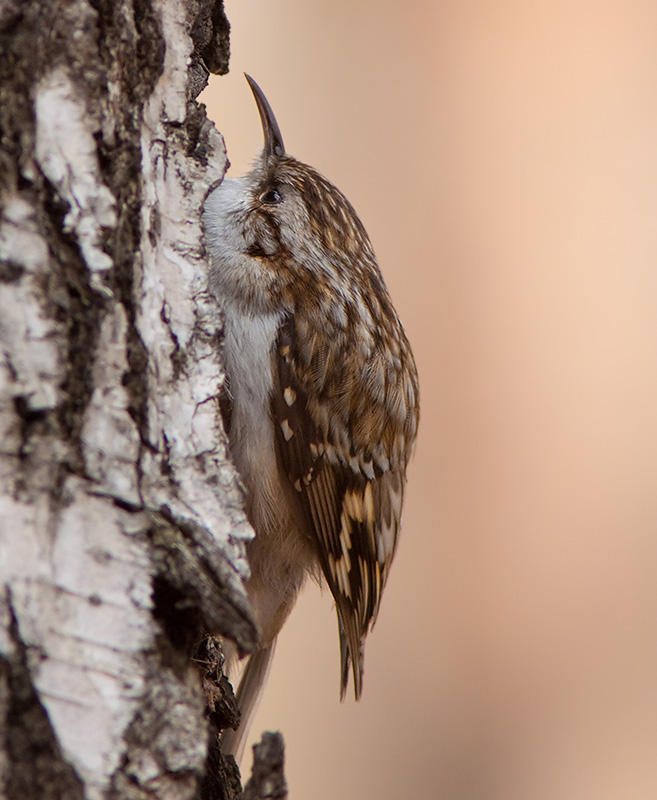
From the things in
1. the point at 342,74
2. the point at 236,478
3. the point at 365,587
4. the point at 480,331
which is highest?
the point at 342,74

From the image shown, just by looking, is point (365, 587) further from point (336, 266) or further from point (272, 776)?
point (272, 776)

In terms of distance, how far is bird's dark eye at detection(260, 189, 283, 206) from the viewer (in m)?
1.84

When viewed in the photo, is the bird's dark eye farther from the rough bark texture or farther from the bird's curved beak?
the rough bark texture

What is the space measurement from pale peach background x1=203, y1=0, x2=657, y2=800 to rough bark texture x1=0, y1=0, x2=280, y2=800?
2312 millimetres

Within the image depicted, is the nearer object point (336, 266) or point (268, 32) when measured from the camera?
point (336, 266)

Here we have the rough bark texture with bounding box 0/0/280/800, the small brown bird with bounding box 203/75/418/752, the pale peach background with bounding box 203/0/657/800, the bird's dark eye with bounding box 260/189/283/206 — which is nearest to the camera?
the rough bark texture with bounding box 0/0/280/800

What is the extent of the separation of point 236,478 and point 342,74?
2.54 m

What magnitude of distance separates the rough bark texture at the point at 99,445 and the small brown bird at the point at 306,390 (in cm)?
53

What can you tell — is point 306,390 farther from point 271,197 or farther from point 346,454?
point 271,197

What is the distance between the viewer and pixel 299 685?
3.33 m

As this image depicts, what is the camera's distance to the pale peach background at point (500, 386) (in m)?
3.37

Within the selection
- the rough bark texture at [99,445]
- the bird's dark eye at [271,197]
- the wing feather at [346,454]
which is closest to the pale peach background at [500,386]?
the wing feather at [346,454]

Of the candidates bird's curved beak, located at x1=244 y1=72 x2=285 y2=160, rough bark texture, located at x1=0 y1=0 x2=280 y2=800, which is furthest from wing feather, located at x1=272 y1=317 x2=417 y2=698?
rough bark texture, located at x1=0 y1=0 x2=280 y2=800

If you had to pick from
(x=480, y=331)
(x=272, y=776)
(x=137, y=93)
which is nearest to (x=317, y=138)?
(x=480, y=331)
